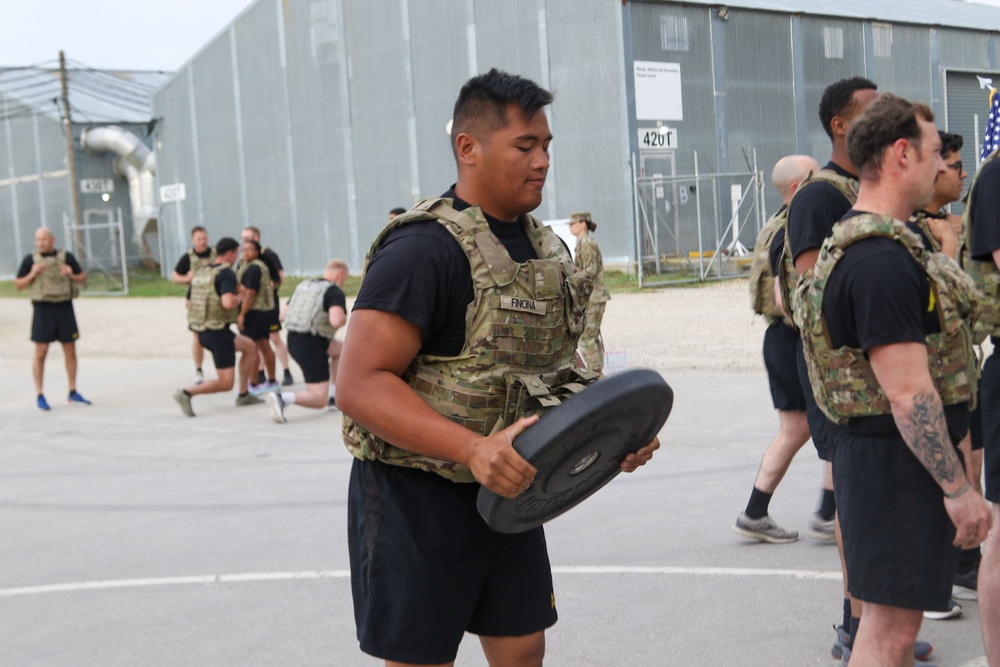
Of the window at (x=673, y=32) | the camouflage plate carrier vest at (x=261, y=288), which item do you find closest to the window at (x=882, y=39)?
the window at (x=673, y=32)

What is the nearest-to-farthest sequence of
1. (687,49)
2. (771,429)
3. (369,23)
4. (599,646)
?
(599,646), (771,429), (687,49), (369,23)

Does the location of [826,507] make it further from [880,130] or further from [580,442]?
[580,442]

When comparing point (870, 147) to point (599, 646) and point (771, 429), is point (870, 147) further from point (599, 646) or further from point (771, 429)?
point (771, 429)

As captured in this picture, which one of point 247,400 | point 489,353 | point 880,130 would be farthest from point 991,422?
point 247,400

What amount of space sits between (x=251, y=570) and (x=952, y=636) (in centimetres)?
357

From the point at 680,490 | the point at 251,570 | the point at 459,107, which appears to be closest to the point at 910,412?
the point at 459,107

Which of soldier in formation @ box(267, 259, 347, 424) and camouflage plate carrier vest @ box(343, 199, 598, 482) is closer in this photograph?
camouflage plate carrier vest @ box(343, 199, 598, 482)

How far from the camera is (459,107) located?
10.2 feet

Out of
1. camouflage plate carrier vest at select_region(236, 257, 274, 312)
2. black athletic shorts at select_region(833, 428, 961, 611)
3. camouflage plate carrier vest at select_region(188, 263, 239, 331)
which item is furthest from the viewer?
camouflage plate carrier vest at select_region(236, 257, 274, 312)

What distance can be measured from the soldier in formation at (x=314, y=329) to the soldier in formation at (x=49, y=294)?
11.2 ft

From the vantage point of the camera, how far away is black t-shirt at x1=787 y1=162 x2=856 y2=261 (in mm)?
4375

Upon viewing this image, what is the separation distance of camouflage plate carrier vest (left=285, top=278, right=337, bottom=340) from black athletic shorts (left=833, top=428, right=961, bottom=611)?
27.4 ft

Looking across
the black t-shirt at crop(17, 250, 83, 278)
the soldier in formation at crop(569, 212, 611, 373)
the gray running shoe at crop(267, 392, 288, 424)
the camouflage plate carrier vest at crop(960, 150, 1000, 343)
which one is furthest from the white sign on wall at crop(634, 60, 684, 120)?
the camouflage plate carrier vest at crop(960, 150, 1000, 343)

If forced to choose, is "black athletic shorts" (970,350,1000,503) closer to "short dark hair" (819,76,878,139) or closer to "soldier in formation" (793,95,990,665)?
"soldier in formation" (793,95,990,665)
